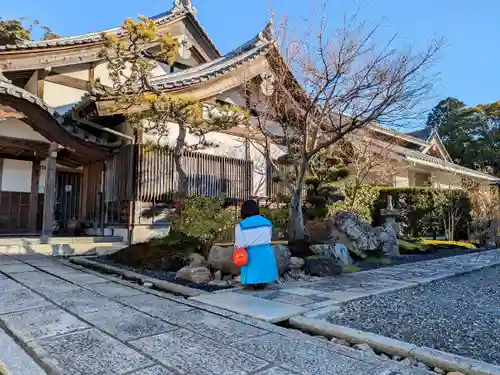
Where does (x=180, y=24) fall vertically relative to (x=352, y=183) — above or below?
above

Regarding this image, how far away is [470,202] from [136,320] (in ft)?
→ 42.6

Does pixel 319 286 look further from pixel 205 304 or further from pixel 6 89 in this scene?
pixel 6 89

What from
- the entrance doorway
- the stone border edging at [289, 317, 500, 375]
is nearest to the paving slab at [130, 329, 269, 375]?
the stone border edging at [289, 317, 500, 375]

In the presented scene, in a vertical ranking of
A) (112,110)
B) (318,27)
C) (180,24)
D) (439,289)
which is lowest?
(439,289)

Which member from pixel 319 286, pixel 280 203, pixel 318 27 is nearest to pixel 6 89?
pixel 318 27

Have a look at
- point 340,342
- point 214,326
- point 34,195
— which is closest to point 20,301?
point 214,326

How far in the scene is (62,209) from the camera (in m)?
11.3

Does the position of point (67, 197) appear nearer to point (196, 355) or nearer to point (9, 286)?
point (9, 286)

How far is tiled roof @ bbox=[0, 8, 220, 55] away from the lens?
9.23 metres

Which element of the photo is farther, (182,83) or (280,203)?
(280,203)

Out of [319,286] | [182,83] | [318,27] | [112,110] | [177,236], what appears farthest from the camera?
[182,83]

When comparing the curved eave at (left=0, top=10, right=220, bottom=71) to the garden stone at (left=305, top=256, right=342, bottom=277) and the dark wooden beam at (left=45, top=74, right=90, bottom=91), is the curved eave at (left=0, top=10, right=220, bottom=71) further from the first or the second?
the garden stone at (left=305, top=256, right=342, bottom=277)

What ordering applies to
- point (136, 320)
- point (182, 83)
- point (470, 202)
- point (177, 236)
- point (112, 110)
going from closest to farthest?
point (136, 320), point (177, 236), point (112, 110), point (182, 83), point (470, 202)

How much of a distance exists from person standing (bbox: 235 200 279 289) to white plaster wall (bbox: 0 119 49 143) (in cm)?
666
